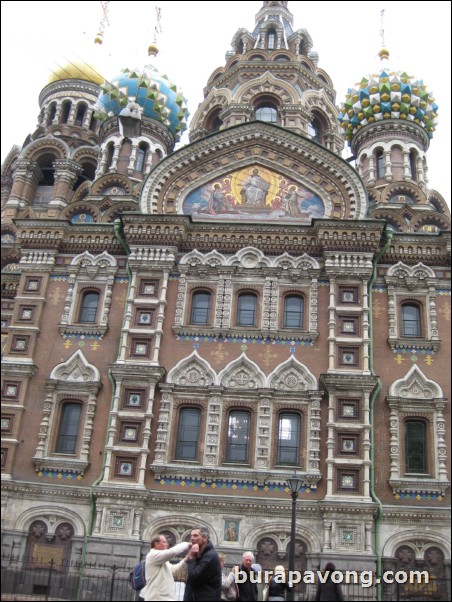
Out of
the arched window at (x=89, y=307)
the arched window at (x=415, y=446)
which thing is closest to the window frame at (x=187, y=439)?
the arched window at (x=89, y=307)

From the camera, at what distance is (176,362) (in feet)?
49.0

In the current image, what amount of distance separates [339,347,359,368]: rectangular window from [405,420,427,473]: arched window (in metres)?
1.60

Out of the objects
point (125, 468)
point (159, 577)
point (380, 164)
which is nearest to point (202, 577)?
point (159, 577)

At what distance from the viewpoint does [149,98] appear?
873 inches

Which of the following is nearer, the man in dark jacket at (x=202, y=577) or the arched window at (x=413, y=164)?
the man in dark jacket at (x=202, y=577)

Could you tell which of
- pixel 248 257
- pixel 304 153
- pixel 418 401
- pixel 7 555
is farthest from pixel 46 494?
pixel 304 153

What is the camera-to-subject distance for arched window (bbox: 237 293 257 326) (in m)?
15.5

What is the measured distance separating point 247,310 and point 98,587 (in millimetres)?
6404

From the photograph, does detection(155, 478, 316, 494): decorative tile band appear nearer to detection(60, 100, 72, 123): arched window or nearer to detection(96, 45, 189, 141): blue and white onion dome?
detection(96, 45, 189, 141): blue and white onion dome

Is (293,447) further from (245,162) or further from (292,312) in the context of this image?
(245,162)

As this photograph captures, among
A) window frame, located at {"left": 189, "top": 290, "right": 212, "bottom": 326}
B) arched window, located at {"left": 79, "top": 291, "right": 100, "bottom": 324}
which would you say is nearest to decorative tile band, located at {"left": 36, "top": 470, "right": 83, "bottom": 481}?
arched window, located at {"left": 79, "top": 291, "right": 100, "bottom": 324}

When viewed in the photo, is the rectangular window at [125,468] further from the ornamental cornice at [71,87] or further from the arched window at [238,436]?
the ornamental cornice at [71,87]

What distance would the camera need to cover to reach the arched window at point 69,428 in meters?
14.7

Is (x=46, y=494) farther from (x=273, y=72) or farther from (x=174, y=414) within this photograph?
(x=273, y=72)
